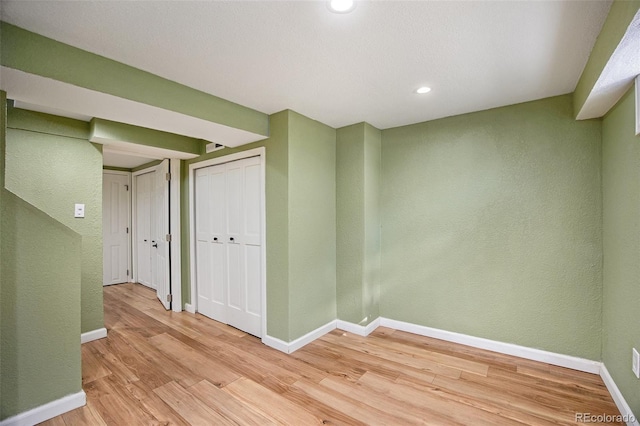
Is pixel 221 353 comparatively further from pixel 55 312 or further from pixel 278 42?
pixel 278 42

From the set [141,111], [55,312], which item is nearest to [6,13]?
[141,111]

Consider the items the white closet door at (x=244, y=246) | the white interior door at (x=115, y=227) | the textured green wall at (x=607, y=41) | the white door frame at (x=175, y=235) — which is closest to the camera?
the textured green wall at (x=607, y=41)

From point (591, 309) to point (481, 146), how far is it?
159 centimetres

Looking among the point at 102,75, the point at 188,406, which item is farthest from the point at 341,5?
the point at 188,406

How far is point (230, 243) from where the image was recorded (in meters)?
3.27

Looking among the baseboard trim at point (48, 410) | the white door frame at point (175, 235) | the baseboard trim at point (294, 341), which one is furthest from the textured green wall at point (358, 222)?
the baseboard trim at point (48, 410)

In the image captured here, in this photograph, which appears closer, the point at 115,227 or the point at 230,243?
the point at 230,243

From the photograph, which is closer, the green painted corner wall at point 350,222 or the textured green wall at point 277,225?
the textured green wall at point 277,225

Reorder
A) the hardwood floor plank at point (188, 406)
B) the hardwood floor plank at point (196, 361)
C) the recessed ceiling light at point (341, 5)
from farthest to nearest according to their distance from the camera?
1. the hardwood floor plank at point (196, 361)
2. the hardwood floor plank at point (188, 406)
3. the recessed ceiling light at point (341, 5)

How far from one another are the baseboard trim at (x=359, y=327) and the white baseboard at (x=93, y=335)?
250 cm

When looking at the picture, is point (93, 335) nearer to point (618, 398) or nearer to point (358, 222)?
point (358, 222)

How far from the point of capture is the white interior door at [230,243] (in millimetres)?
3008

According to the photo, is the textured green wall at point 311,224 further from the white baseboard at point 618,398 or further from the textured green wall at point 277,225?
the white baseboard at point 618,398

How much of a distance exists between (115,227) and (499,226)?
593 cm
